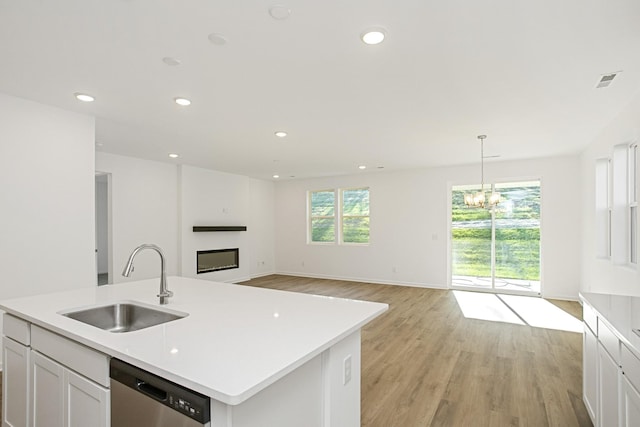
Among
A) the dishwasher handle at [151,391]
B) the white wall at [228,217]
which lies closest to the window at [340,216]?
the white wall at [228,217]

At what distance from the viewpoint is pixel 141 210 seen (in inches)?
236

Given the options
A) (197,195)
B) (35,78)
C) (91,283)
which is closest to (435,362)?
(91,283)

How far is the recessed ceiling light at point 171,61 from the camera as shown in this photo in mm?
2350

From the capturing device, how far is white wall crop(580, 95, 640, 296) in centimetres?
321

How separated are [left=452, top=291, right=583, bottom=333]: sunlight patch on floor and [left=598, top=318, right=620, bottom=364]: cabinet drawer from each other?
9.29 ft

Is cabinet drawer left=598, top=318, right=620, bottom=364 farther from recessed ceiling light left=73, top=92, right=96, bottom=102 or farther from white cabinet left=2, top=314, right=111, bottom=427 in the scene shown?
recessed ceiling light left=73, top=92, right=96, bottom=102

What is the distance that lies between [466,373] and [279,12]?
127 inches

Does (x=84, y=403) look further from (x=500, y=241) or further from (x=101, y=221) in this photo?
(x=101, y=221)

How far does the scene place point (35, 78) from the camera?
2.67 meters

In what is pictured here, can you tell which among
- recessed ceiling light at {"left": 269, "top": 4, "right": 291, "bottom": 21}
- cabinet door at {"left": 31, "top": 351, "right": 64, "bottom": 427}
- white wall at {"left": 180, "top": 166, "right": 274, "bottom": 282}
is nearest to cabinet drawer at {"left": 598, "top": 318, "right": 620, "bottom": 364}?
recessed ceiling light at {"left": 269, "top": 4, "right": 291, "bottom": 21}

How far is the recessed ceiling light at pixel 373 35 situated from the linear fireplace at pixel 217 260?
590cm

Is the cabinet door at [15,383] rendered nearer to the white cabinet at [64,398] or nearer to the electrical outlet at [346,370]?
the white cabinet at [64,398]

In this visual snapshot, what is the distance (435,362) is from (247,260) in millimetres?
5637

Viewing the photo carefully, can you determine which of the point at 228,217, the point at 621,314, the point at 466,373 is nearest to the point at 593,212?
the point at 466,373
